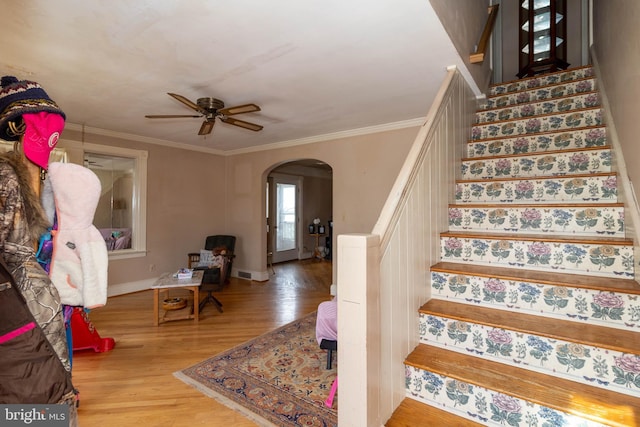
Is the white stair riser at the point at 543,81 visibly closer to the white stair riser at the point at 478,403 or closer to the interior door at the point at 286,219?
the white stair riser at the point at 478,403

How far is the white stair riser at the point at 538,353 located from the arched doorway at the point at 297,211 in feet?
19.9

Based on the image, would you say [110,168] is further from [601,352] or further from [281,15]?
[601,352]

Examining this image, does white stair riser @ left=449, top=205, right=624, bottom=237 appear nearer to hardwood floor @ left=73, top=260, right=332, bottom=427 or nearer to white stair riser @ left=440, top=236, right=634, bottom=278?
white stair riser @ left=440, top=236, right=634, bottom=278

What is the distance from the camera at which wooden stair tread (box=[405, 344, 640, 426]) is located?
3.87 feet

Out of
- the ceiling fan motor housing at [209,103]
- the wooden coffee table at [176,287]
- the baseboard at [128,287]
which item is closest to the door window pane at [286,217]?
the baseboard at [128,287]

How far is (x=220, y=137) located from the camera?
5000mm

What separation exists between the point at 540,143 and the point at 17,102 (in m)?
3.25

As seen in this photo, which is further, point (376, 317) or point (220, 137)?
point (220, 137)

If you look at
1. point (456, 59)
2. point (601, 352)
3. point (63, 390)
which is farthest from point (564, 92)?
point (63, 390)

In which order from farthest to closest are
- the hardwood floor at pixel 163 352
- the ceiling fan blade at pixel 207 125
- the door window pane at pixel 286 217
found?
the door window pane at pixel 286 217 → the ceiling fan blade at pixel 207 125 → the hardwood floor at pixel 163 352

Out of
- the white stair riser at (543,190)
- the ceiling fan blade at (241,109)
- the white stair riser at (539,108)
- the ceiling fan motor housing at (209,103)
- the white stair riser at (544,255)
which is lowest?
the white stair riser at (544,255)

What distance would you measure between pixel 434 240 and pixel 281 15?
174 centimetres

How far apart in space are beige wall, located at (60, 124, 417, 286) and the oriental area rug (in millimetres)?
2131

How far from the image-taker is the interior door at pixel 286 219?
801cm
